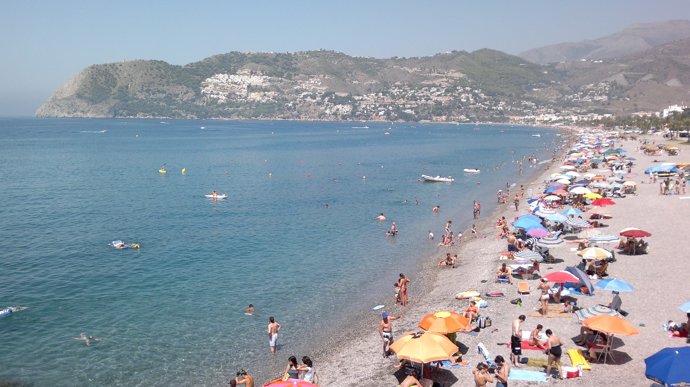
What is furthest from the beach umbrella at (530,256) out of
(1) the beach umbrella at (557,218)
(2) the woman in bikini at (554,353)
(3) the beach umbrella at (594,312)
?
(2) the woman in bikini at (554,353)

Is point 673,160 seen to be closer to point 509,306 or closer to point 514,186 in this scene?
point 514,186

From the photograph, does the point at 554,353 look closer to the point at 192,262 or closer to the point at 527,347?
the point at 527,347

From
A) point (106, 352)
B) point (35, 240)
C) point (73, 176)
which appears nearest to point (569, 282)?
point (106, 352)

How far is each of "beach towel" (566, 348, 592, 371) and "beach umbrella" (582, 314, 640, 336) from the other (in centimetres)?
86

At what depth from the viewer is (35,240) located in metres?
36.7

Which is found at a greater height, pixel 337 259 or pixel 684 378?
pixel 684 378

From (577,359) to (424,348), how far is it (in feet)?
14.6

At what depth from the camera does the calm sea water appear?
19.3 m

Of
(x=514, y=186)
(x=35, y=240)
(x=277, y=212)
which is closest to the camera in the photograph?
(x=35, y=240)

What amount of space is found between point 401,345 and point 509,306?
7690 millimetres

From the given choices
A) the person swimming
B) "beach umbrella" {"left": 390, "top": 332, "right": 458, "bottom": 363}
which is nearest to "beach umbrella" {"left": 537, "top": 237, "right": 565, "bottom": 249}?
"beach umbrella" {"left": 390, "top": 332, "right": 458, "bottom": 363}

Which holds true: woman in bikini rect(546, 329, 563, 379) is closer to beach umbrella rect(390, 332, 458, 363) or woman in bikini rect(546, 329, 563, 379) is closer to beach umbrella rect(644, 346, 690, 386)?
beach umbrella rect(644, 346, 690, 386)

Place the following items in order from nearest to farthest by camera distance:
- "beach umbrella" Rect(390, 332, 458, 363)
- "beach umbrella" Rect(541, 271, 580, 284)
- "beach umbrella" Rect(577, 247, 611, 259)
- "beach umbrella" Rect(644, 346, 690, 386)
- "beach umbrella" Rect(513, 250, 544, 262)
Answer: "beach umbrella" Rect(644, 346, 690, 386)
"beach umbrella" Rect(390, 332, 458, 363)
"beach umbrella" Rect(541, 271, 580, 284)
"beach umbrella" Rect(577, 247, 611, 259)
"beach umbrella" Rect(513, 250, 544, 262)

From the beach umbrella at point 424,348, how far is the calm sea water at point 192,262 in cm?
561
